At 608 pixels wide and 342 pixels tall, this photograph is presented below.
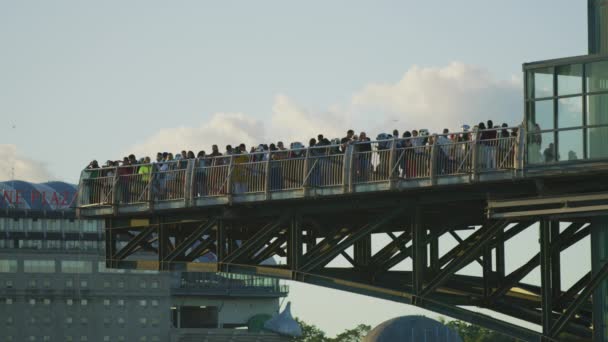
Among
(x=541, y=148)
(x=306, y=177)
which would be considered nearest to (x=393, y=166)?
(x=306, y=177)

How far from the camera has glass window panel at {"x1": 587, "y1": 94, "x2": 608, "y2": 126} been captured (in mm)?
44875

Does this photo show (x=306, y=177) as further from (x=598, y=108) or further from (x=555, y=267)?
(x=598, y=108)

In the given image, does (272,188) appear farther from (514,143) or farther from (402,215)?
(514,143)

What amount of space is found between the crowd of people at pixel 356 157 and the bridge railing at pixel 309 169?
28 mm

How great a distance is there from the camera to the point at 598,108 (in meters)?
44.9

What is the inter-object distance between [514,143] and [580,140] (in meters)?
2.38

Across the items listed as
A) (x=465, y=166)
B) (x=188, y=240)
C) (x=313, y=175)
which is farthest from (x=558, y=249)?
(x=188, y=240)

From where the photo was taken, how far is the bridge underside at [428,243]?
47.2m

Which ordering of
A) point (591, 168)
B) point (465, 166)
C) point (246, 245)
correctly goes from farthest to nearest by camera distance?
point (246, 245), point (465, 166), point (591, 168)

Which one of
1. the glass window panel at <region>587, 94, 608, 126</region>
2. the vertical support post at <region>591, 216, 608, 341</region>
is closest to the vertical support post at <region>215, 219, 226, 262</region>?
the vertical support post at <region>591, 216, 608, 341</region>

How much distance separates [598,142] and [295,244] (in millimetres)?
12496

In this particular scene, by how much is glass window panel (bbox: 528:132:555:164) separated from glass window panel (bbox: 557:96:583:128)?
525mm

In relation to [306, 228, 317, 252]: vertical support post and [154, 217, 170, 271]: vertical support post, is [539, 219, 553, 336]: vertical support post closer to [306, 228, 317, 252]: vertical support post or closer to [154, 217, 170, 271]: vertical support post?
[306, 228, 317, 252]: vertical support post

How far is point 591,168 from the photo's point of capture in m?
44.8
